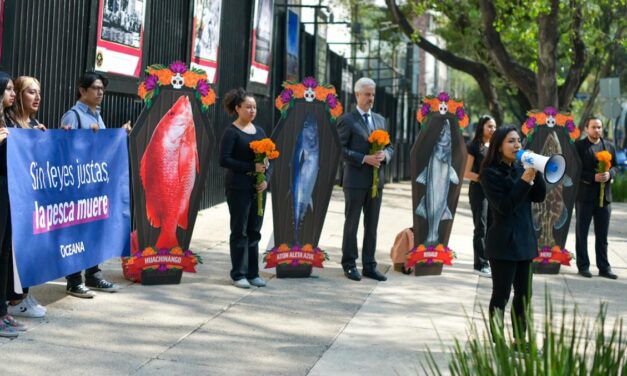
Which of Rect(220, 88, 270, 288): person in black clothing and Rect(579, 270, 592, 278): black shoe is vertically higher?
Rect(220, 88, 270, 288): person in black clothing

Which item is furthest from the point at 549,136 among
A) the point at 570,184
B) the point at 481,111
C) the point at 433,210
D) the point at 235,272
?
the point at 481,111

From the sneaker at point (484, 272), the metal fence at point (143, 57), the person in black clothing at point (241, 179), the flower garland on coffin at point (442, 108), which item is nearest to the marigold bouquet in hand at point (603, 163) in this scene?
the sneaker at point (484, 272)

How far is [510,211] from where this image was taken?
23.0 ft

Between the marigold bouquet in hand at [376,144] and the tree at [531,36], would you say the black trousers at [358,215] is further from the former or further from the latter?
the tree at [531,36]

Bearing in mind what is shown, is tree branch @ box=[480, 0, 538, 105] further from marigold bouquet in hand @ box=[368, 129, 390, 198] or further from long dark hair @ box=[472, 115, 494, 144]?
marigold bouquet in hand @ box=[368, 129, 390, 198]

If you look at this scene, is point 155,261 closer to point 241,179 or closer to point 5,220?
point 241,179

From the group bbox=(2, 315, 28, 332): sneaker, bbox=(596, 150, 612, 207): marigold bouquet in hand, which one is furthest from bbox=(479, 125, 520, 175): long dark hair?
bbox=(596, 150, 612, 207): marigold bouquet in hand

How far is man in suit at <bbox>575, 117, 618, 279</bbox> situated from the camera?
1136cm

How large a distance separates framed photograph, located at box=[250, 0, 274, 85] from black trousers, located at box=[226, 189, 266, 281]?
986 centimetres

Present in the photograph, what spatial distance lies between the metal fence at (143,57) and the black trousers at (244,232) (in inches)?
95.0

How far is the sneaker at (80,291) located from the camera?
8406 millimetres

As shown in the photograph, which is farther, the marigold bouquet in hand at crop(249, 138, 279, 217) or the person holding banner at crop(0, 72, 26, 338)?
the marigold bouquet in hand at crop(249, 138, 279, 217)

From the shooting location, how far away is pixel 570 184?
11.5 m

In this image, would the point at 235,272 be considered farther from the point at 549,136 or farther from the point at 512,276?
the point at 549,136
